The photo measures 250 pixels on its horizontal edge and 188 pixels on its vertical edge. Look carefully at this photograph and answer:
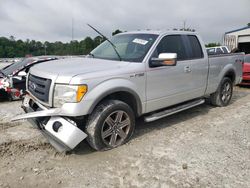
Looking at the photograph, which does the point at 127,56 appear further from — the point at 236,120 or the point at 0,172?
the point at 236,120

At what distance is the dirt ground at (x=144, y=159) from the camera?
3.06m

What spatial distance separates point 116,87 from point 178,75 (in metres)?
1.59

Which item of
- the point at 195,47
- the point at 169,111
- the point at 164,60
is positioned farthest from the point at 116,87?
the point at 195,47

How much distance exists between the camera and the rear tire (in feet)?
20.9

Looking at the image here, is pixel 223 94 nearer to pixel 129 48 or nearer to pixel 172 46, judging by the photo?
pixel 172 46

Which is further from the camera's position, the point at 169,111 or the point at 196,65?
the point at 196,65

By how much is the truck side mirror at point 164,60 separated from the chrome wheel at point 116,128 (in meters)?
1.02

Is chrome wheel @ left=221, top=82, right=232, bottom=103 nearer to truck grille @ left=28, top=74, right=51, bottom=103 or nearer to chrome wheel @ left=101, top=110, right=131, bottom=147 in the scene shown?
chrome wheel @ left=101, top=110, right=131, bottom=147

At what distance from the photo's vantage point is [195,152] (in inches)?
151

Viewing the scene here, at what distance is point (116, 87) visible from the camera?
3.71 metres

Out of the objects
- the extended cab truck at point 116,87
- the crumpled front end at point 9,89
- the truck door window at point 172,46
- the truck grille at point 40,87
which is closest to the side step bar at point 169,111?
the extended cab truck at point 116,87

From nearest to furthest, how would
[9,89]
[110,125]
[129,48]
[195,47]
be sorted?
[110,125] < [129,48] < [195,47] < [9,89]

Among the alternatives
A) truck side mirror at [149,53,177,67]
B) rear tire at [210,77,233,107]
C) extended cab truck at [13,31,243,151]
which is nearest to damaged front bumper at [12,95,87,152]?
extended cab truck at [13,31,243,151]

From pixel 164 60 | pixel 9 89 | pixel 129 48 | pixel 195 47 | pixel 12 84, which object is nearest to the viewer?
pixel 164 60
